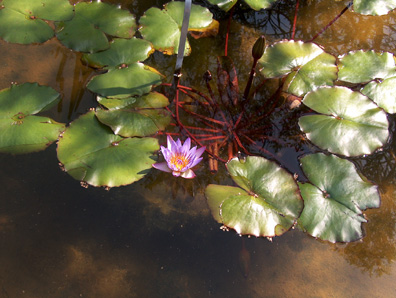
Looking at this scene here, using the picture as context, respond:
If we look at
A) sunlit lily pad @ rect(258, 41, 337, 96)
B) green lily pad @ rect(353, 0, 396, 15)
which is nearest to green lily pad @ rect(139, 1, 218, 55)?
sunlit lily pad @ rect(258, 41, 337, 96)

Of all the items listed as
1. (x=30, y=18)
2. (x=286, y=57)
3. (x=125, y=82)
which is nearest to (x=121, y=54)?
(x=125, y=82)

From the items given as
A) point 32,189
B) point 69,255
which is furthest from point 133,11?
point 69,255

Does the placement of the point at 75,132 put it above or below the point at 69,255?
above

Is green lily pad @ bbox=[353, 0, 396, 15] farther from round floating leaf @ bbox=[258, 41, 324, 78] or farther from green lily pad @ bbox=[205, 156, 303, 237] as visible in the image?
green lily pad @ bbox=[205, 156, 303, 237]

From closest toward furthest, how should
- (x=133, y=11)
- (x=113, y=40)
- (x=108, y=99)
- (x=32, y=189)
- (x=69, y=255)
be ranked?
(x=69, y=255) < (x=32, y=189) < (x=108, y=99) < (x=113, y=40) < (x=133, y=11)

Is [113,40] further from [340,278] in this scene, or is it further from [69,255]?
[340,278]

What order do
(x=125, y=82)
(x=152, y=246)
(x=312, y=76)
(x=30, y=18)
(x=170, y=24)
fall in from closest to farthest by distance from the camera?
1. (x=152, y=246)
2. (x=125, y=82)
3. (x=312, y=76)
4. (x=30, y=18)
5. (x=170, y=24)

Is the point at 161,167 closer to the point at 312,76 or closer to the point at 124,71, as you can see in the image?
the point at 124,71
